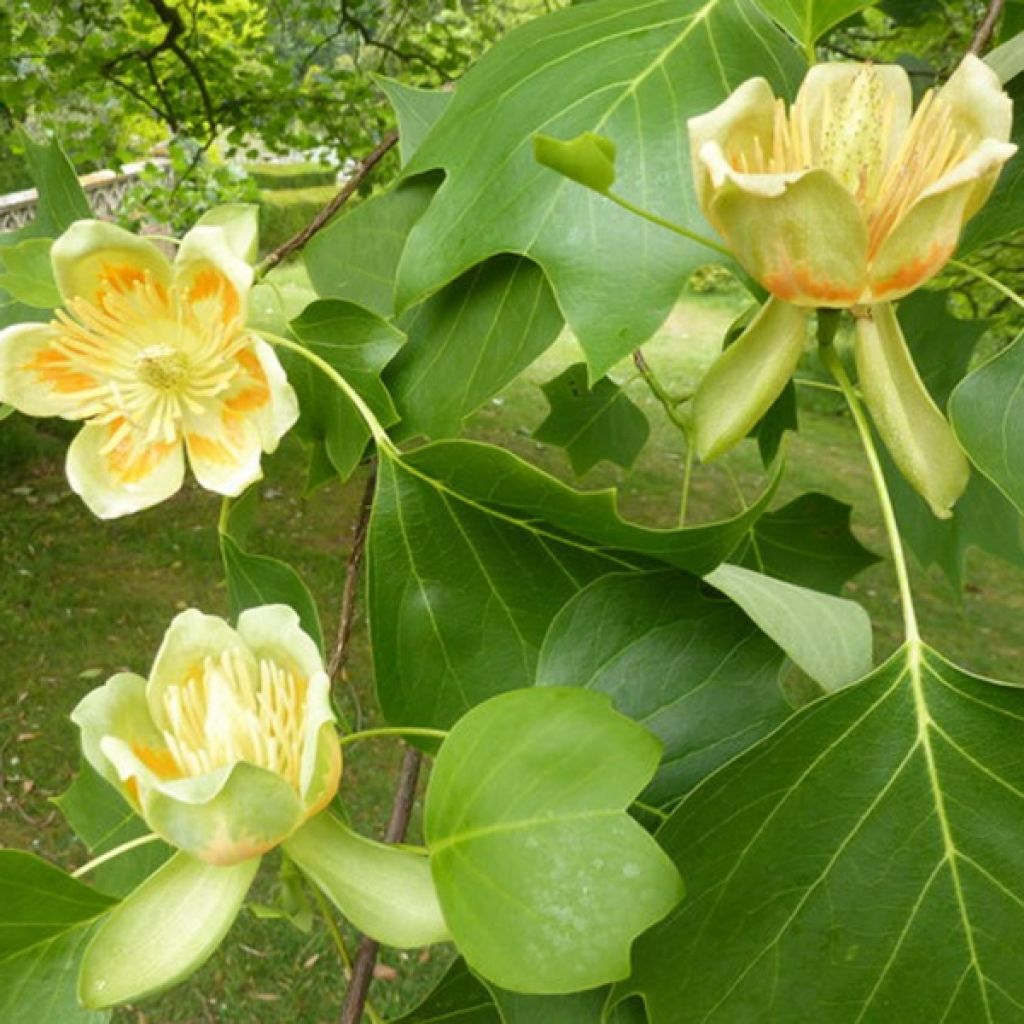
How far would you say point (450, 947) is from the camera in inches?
126

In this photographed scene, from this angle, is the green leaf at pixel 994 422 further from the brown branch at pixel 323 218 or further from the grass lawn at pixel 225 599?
the grass lawn at pixel 225 599

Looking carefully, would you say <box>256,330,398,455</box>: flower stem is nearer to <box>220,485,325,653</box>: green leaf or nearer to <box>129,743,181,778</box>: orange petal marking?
<box>220,485,325,653</box>: green leaf

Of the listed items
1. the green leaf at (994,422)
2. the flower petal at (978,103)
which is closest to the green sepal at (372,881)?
the green leaf at (994,422)

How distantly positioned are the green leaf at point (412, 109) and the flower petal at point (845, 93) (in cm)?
36

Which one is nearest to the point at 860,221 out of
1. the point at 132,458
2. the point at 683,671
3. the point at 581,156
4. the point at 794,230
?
the point at 794,230

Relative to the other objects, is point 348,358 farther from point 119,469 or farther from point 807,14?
point 807,14

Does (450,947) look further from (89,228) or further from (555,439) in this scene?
(89,228)

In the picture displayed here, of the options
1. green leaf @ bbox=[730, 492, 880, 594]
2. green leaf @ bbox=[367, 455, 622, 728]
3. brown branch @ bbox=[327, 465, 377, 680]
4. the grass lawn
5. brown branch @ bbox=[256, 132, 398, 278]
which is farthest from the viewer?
the grass lawn

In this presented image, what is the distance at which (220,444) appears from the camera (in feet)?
2.47

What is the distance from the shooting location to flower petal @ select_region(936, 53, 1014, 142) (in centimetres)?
59

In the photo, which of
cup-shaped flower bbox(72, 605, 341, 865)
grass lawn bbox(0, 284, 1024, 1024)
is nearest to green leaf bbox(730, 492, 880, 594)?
cup-shaped flower bbox(72, 605, 341, 865)

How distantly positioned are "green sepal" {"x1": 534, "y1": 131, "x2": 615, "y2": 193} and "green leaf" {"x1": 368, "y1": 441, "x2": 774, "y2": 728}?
0.17m

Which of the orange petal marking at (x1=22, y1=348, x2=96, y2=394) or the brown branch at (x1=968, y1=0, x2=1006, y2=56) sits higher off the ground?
the orange petal marking at (x1=22, y1=348, x2=96, y2=394)

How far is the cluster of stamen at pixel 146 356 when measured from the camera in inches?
28.9
